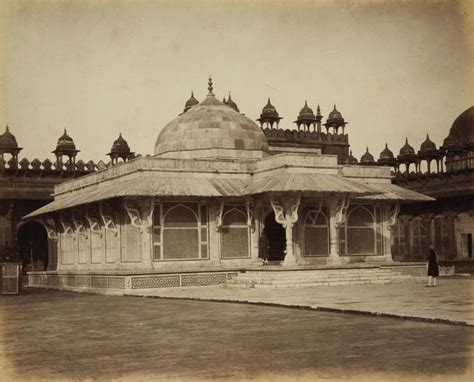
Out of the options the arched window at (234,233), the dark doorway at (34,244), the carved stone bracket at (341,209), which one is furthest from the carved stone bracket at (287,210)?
the dark doorway at (34,244)

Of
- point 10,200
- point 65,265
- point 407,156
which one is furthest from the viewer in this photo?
point 407,156

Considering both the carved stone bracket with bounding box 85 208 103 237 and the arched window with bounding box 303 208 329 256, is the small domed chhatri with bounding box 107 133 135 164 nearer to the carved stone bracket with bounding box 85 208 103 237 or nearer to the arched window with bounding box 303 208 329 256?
the carved stone bracket with bounding box 85 208 103 237

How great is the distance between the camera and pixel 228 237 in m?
29.6

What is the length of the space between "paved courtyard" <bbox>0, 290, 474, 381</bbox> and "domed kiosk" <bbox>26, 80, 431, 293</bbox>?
11.5m

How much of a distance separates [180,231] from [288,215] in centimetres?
421

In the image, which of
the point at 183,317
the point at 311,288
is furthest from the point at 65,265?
the point at 183,317

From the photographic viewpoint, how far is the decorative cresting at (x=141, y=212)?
1080 inches

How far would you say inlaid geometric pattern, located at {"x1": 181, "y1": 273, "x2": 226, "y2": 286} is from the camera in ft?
88.1

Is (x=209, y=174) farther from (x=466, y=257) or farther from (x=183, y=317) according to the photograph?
(x=466, y=257)

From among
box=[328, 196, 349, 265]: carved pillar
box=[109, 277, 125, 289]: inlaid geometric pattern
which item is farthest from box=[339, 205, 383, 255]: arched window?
box=[109, 277, 125, 289]: inlaid geometric pattern

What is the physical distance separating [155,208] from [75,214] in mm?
7192

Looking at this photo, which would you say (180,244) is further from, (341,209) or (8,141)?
(8,141)

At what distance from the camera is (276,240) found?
106 feet

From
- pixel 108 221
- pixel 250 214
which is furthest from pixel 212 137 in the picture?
pixel 108 221
